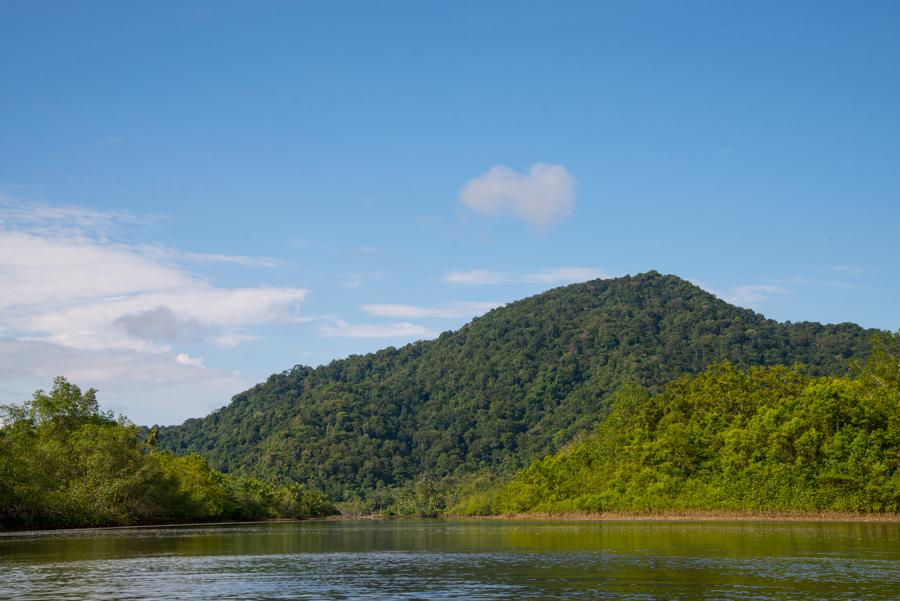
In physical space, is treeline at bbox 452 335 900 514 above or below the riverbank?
above

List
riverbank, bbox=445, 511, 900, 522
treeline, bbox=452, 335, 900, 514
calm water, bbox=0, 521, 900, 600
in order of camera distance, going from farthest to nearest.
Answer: treeline, bbox=452, 335, 900, 514 < riverbank, bbox=445, 511, 900, 522 < calm water, bbox=0, 521, 900, 600

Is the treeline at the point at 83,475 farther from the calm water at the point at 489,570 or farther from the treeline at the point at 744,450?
the treeline at the point at 744,450

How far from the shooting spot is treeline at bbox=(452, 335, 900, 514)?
262ft

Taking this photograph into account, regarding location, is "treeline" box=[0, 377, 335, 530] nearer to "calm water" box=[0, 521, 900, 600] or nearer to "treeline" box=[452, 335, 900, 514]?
"calm water" box=[0, 521, 900, 600]

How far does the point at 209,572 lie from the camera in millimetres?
34781

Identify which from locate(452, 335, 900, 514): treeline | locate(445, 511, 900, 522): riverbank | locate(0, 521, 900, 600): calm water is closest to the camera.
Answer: locate(0, 521, 900, 600): calm water

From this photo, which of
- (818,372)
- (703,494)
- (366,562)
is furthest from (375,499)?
(366,562)

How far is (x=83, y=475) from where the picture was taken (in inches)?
3669

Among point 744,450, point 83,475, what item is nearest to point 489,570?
point 744,450

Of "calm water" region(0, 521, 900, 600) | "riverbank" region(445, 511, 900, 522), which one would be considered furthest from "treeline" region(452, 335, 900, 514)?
"calm water" region(0, 521, 900, 600)

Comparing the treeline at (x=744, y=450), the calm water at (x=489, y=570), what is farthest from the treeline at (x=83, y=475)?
the treeline at (x=744, y=450)

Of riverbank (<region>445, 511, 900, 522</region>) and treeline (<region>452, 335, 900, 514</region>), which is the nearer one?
→ riverbank (<region>445, 511, 900, 522</region>)

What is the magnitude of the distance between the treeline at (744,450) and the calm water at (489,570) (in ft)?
102

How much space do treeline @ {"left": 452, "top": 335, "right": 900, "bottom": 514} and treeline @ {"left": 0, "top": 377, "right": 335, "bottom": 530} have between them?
174 ft
